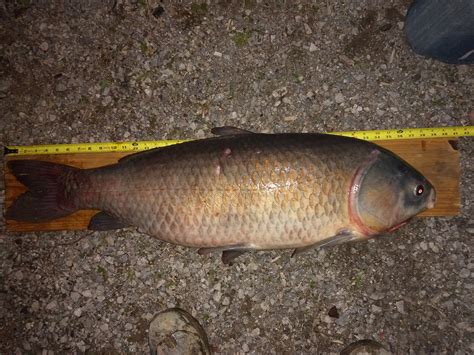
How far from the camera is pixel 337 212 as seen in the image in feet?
8.14

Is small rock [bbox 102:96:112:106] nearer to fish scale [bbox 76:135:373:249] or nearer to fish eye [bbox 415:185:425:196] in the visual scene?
fish scale [bbox 76:135:373:249]

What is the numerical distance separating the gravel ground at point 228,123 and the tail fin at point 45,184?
0.35 metres

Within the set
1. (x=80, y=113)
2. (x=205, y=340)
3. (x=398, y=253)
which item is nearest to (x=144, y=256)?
(x=205, y=340)

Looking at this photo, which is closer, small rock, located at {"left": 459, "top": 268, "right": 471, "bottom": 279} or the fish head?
the fish head

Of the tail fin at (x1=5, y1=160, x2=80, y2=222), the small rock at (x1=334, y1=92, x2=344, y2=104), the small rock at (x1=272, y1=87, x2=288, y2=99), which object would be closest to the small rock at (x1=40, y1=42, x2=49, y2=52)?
the tail fin at (x1=5, y1=160, x2=80, y2=222)

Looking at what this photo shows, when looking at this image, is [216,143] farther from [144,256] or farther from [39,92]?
[39,92]

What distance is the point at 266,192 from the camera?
248cm

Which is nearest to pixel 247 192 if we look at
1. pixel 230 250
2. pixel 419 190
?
pixel 230 250

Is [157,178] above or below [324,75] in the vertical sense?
below

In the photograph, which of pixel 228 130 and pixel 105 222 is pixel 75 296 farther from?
pixel 228 130

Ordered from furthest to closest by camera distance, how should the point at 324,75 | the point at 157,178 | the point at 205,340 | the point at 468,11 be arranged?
the point at 324,75 < the point at 205,340 < the point at 157,178 < the point at 468,11

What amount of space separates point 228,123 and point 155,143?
1.99 ft

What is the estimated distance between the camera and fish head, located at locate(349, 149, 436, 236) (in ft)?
8.19

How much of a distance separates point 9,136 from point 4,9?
1103 mm
